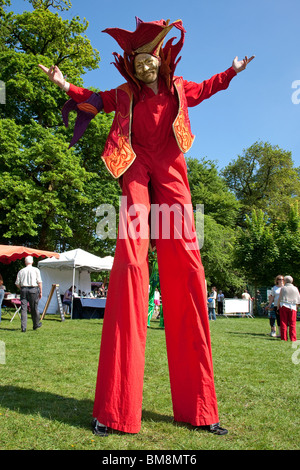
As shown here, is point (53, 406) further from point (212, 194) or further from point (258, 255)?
point (212, 194)

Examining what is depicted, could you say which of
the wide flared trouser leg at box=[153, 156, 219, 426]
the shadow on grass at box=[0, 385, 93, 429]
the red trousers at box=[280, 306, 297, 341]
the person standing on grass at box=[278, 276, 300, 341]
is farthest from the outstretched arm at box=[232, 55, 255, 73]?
the red trousers at box=[280, 306, 297, 341]

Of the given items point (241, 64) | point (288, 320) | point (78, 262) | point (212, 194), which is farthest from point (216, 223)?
point (241, 64)

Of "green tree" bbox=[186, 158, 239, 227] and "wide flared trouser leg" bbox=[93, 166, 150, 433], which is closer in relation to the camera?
"wide flared trouser leg" bbox=[93, 166, 150, 433]

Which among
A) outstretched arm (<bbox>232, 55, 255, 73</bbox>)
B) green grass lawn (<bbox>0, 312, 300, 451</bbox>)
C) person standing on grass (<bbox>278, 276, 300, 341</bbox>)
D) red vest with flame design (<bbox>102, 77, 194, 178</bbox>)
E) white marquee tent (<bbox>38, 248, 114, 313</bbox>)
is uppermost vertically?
outstretched arm (<bbox>232, 55, 255, 73</bbox>)

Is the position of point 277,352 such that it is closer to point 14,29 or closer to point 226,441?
point 226,441

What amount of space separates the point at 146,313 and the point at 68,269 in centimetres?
1588

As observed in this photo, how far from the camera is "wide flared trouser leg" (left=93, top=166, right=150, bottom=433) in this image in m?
3.05

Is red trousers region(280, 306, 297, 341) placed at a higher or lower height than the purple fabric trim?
lower

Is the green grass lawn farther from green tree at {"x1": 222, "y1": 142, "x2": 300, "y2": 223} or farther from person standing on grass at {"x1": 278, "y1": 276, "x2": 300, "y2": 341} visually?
green tree at {"x1": 222, "y1": 142, "x2": 300, "y2": 223}

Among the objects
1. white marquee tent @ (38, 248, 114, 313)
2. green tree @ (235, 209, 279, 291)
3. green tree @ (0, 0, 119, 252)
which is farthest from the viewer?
green tree @ (235, 209, 279, 291)

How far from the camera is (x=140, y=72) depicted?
373 centimetres

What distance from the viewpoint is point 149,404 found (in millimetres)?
3912

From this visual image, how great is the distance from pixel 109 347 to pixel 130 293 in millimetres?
441

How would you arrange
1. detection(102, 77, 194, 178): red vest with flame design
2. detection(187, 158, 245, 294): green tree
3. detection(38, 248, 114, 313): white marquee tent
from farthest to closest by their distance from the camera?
detection(187, 158, 245, 294): green tree, detection(38, 248, 114, 313): white marquee tent, detection(102, 77, 194, 178): red vest with flame design
